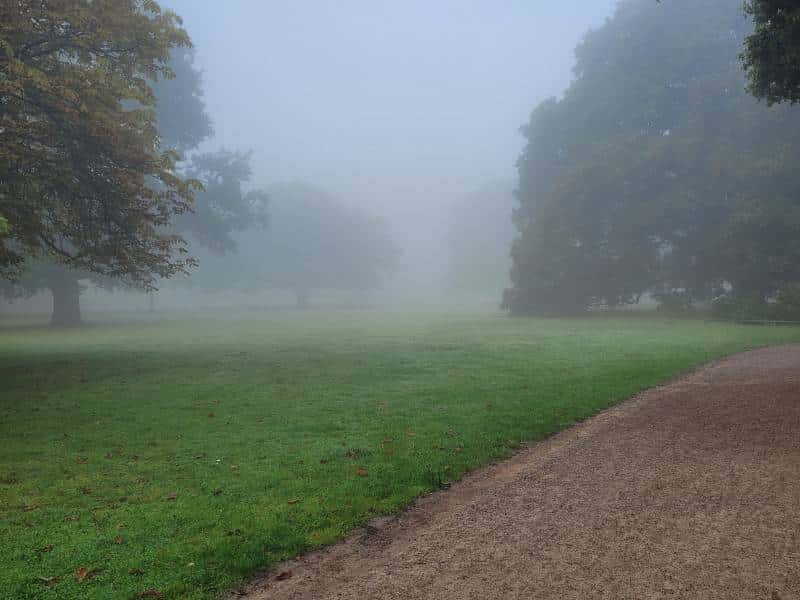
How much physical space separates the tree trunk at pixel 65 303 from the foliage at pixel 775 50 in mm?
39405

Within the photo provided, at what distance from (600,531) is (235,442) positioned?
17.8 feet

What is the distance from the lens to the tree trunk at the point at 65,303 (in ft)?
123

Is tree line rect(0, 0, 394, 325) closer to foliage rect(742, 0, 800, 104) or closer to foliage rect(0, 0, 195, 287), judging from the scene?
foliage rect(0, 0, 195, 287)

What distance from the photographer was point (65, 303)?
37938 mm

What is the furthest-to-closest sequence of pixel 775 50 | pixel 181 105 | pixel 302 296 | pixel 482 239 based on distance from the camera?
pixel 482 239, pixel 302 296, pixel 181 105, pixel 775 50

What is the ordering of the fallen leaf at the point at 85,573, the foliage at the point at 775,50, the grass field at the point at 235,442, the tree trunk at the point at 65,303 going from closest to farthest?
1. the fallen leaf at the point at 85,573
2. the grass field at the point at 235,442
3. the foliage at the point at 775,50
4. the tree trunk at the point at 65,303

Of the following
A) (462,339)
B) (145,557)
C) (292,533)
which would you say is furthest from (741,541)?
(462,339)

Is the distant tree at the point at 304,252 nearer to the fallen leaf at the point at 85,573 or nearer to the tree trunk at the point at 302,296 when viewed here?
the tree trunk at the point at 302,296

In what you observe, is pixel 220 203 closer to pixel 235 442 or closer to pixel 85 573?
pixel 235 442

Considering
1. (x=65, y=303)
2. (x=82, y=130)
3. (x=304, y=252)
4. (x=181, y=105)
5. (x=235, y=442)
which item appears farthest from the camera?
(x=304, y=252)

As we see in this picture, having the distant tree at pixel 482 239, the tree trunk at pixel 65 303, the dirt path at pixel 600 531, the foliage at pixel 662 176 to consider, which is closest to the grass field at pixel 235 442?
the dirt path at pixel 600 531

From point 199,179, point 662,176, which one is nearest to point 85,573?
point 662,176

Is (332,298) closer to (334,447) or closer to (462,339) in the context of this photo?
(462,339)

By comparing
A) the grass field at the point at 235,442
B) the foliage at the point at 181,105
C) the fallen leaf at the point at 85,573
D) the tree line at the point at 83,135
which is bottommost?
the fallen leaf at the point at 85,573
